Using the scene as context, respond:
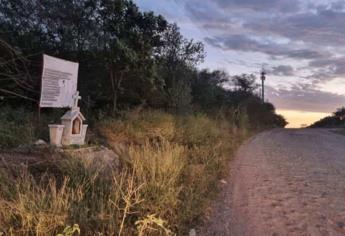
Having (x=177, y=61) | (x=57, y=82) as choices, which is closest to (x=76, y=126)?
(x=57, y=82)

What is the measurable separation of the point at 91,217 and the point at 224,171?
5.98 meters

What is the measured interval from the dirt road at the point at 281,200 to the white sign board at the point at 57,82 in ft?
16.7

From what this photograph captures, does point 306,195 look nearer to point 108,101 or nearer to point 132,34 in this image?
point 132,34

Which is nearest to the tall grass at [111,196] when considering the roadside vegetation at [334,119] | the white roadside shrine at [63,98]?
the white roadside shrine at [63,98]

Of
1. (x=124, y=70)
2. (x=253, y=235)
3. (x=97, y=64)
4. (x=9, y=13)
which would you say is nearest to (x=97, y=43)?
(x=97, y=64)

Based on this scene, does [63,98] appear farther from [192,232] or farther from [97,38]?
[192,232]

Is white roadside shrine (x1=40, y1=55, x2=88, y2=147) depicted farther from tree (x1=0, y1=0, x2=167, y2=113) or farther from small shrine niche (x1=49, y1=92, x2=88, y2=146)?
tree (x1=0, y1=0, x2=167, y2=113)

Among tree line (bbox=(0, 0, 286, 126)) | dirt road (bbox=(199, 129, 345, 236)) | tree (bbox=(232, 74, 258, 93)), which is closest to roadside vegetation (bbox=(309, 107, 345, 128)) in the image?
tree (bbox=(232, 74, 258, 93))

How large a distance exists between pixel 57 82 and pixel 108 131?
2442mm

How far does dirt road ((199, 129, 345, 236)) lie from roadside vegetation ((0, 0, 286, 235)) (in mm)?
478

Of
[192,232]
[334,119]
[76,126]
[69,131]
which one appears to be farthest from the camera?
[334,119]

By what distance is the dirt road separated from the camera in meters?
6.49

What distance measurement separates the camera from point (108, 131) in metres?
13.6

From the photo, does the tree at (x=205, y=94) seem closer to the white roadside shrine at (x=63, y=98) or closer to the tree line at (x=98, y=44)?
the tree line at (x=98, y=44)
